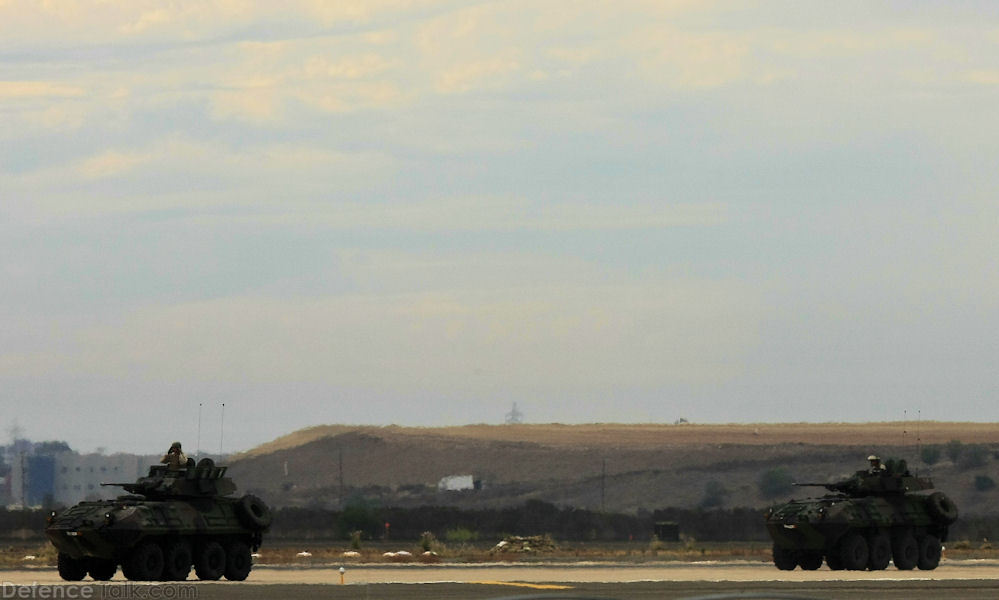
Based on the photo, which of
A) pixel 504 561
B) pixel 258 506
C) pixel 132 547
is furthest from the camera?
pixel 504 561

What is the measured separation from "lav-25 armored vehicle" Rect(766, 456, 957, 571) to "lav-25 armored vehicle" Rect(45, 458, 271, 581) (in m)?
12.6

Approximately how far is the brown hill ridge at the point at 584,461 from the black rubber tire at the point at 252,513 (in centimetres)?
7048

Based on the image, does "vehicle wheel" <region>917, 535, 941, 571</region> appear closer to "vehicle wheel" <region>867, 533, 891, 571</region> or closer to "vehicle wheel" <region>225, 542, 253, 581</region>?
"vehicle wheel" <region>867, 533, 891, 571</region>

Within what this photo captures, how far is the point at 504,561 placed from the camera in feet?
153

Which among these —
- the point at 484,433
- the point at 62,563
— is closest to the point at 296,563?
the point at 62,563

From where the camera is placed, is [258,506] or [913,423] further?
[913,423]

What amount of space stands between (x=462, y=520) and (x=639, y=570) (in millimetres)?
37843

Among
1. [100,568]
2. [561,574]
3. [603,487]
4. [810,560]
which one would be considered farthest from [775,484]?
[100,568]

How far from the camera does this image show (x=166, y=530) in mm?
A: 37688

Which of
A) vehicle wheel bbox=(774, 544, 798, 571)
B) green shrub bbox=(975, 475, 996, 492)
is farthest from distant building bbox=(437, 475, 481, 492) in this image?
vehicle wheel bbox=(774, 544, 798, 571)

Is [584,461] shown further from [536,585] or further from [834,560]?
[536,585]

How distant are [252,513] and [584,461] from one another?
9861 centimetres

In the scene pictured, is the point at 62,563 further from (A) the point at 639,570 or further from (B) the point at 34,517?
(B) the point at 34,517

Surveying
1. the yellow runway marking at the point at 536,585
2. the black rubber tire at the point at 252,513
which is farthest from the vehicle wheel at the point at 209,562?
the yellow runway marking at the point at 536,585
